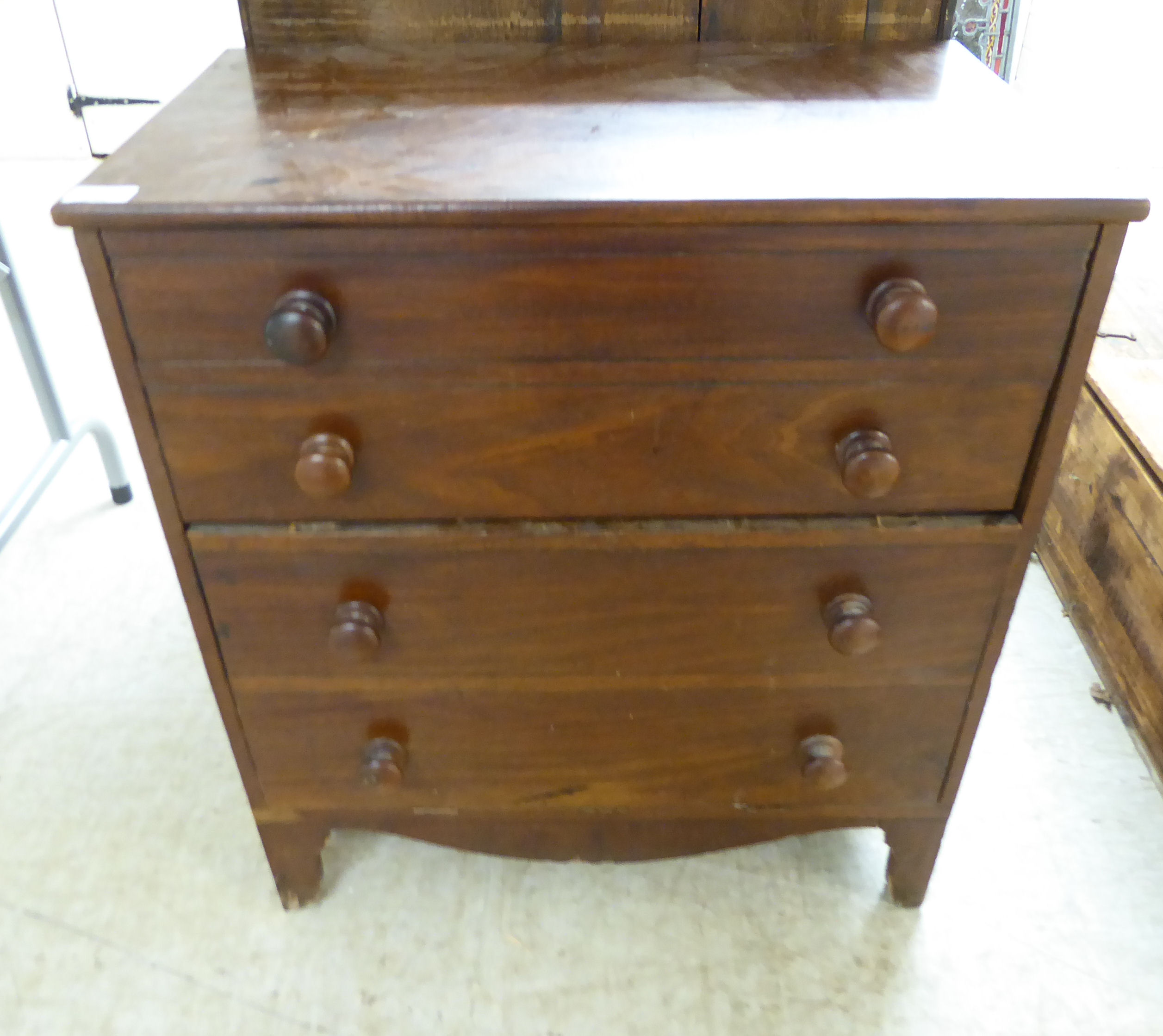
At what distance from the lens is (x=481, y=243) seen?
2.12 ft

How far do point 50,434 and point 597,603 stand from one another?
Answer: 132 centimetres

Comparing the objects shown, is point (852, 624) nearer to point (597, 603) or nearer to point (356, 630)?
point (597, 603)

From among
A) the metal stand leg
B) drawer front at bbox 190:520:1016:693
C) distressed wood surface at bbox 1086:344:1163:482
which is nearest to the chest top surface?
drawer front at bbox 190:520:1016:693

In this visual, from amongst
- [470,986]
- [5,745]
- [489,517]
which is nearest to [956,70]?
[489,517]

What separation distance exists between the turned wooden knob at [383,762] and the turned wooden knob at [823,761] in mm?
393

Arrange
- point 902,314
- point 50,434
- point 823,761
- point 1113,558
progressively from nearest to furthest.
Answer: point 902,314, point 823,761, point 1113,558, point 50,434

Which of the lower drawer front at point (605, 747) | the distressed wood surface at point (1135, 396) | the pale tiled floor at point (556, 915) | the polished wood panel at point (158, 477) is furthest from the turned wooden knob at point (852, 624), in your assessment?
the distressed wood surface at point (1135, 396)

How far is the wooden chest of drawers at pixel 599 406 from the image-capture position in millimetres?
650

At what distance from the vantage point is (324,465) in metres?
0.71

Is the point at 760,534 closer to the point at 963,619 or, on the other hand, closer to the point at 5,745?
the point at 963,619

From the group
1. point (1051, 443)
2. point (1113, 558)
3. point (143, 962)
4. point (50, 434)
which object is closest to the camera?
point (1051, 443)

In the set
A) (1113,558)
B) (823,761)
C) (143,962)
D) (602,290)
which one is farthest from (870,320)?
(143,962)

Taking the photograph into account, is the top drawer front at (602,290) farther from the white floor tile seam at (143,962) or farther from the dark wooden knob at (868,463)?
the white floor tile seam at (143,962)

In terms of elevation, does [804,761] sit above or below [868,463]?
below
